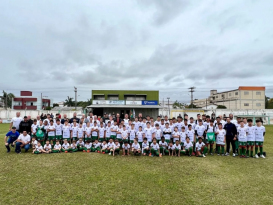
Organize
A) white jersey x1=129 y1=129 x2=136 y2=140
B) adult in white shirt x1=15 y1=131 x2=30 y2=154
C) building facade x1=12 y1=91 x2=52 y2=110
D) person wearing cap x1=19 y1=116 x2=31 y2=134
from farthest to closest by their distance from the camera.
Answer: building facade x1=12 y1=91 x2=52 y2=110, person wearing cap x1=19 y1=116 x2=31 y2=134, white jersey x1=129 y1=129 x2=136 y2=140, adult in white shirt x1=15 y1=131 x2=30 y2=154

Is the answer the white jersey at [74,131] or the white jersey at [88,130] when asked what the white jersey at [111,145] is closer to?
the white jersey at [88,130]

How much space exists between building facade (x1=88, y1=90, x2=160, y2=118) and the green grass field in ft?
57.6

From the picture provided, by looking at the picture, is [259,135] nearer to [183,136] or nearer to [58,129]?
[183,136]

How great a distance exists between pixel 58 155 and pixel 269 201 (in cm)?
666

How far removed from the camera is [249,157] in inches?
270

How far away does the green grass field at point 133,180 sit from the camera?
11.8 feet

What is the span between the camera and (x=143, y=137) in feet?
24.7

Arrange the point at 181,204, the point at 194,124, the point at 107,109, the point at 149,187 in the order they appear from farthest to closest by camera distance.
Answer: the point at 107,109, the point at 194,124, the point at 149,187, the point at 181,204

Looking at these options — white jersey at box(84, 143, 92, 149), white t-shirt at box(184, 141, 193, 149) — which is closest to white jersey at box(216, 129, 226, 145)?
white t-shirt at box(184, 141, 193, 149)

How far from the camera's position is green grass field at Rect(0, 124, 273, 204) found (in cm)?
359

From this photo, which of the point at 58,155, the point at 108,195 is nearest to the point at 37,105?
the point at 58,155

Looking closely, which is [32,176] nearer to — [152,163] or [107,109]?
[152,163]

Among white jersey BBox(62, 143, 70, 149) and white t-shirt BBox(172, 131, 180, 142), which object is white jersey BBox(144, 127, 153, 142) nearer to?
white t-shirt BBox(172, 131, 180, 142)

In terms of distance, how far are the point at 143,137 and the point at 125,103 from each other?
1872 cm
